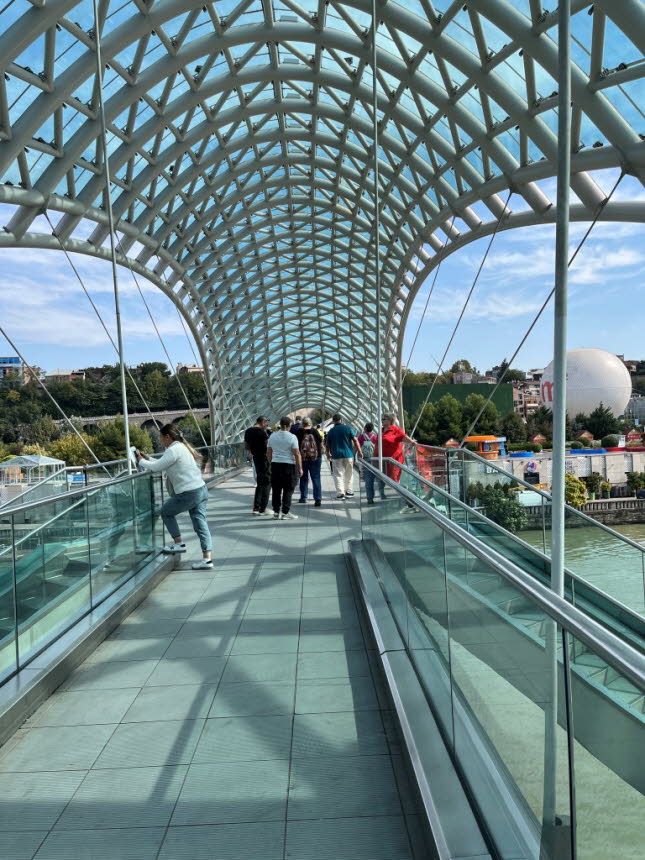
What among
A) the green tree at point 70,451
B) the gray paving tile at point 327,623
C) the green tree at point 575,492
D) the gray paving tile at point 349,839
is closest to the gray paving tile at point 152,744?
the gray paving tile at point 349,839

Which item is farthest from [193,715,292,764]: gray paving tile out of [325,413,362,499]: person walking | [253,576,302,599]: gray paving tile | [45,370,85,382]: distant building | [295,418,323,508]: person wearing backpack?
[45,370,85,382]: distant building

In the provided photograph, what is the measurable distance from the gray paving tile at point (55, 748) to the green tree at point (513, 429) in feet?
240

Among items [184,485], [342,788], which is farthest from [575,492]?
[342,788]

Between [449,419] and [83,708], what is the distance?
70.0 m

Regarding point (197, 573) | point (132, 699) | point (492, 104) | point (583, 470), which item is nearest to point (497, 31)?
point (492, 104)

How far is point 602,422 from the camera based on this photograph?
253 feet

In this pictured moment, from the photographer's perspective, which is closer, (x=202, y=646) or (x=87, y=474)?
(x=202, y=646)

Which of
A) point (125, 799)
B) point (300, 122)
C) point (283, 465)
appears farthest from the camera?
point (300, 122)

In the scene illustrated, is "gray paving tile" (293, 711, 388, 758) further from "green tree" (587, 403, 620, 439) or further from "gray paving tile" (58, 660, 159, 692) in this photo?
"green tree" (587, 403, 620, 439)

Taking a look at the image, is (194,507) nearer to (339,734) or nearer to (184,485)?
(184,485)

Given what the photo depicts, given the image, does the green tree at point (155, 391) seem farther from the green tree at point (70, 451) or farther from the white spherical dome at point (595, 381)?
the white spherical dome at point (595, 381)

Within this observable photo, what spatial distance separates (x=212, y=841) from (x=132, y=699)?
5.96 feet

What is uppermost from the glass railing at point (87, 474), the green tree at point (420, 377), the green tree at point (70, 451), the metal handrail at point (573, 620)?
the green tree at point (420, 377)

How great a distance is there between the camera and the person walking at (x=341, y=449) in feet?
49.0
